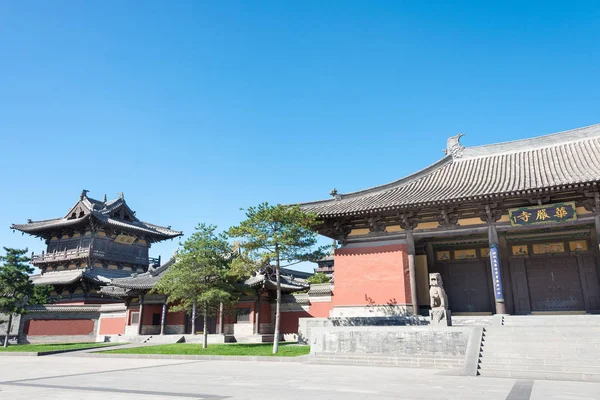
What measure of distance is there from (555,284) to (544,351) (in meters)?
8.07

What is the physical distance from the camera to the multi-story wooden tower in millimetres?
32812

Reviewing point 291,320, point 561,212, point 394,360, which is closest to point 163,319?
point 291,320

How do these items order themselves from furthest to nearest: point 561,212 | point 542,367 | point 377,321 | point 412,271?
point 412,271
point 377,321
point 561,212
point 542,367

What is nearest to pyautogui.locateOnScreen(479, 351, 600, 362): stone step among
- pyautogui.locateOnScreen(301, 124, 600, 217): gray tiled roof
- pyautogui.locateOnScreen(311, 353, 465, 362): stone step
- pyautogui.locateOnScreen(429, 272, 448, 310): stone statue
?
pyautogui.locateOnScreen(311, 353, 465, 362): stone step

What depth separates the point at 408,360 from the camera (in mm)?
11477

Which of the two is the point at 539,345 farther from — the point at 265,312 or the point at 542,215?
the point at 265,312

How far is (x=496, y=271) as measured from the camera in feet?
48.0

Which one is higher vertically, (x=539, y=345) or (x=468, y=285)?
(x=468, y=285)

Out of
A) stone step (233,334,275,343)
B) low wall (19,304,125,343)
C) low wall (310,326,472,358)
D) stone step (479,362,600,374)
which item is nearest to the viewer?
stone step (479,362,600,374)

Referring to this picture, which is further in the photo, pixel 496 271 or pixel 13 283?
pixel 13 283

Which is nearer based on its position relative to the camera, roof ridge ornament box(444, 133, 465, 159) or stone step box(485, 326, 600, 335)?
stone step box(485, 326, 600, 335)

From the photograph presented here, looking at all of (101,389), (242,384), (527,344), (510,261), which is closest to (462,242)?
(510,261)

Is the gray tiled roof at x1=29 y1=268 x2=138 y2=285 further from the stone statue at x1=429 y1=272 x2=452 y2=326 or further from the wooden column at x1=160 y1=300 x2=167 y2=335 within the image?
the stone statue at x1=429 y1=272 x2=452 y2=326

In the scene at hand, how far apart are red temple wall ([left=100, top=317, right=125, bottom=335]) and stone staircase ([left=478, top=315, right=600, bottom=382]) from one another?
25.7 meters
